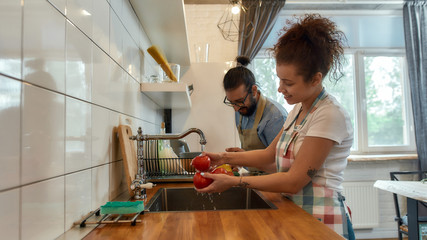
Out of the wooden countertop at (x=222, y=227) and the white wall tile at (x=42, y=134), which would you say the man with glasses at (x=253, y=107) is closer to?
the wooden countertop at (x=222, y=227)

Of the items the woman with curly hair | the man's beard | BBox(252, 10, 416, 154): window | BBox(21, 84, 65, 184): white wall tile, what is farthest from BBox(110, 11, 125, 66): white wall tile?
BBox(252, 10, 416, 154): window

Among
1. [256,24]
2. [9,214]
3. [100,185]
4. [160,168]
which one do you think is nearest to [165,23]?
[160,168]

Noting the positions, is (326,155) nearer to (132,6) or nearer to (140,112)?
(140,112)

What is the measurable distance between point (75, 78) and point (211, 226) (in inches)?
20.5

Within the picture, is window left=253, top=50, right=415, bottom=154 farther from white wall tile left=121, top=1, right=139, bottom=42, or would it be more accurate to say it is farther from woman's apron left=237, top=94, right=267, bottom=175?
white wall tile left=121, top=1, right=139, bottom=42

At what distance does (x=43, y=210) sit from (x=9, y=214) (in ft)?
0.39

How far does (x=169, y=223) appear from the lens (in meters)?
0.82

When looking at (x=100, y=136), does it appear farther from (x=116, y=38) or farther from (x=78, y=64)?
(x=116, y=38)

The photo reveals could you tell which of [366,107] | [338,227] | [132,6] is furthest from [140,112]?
[366,107]

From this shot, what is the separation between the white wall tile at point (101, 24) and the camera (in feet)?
3.01

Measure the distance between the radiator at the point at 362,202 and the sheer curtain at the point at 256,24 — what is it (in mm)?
1696

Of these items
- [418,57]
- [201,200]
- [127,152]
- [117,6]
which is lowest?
[201,200]

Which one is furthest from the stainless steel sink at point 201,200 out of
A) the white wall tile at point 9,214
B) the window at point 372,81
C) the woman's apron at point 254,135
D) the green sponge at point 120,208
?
the window at point 372,81

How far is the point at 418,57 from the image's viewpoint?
3154 mm
